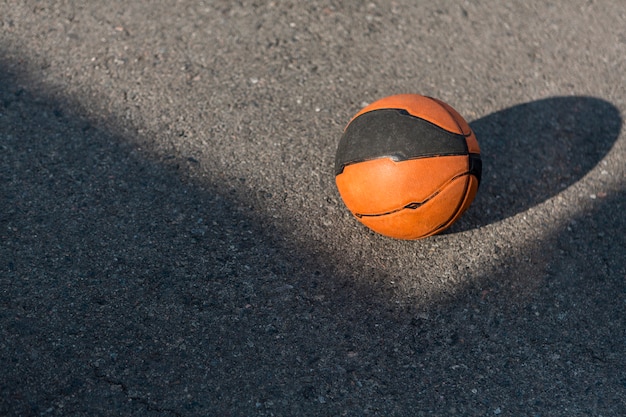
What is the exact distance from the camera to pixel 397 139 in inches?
139

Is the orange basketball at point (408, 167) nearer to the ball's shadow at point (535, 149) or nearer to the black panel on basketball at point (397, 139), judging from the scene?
the black panel on basketball at point (397, 139)

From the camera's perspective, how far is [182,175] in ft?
13.6

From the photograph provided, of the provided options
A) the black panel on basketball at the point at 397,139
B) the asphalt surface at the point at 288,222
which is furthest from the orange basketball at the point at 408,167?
the asphalt surface at the point at 288,222

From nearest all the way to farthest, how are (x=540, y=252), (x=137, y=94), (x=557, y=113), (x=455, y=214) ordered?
1. (x=455, y=214)
2. (x=540, y=252)
3. (x=137, y=94)
4. (x=557, y=113)

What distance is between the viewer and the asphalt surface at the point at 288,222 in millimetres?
3279

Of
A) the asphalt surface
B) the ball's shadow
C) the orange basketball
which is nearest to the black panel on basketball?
the orange basketball

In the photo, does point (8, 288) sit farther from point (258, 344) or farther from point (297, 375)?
point (297, 375)

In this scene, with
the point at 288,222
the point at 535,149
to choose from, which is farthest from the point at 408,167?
the point at 535,149

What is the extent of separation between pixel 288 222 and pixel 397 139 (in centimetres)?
82

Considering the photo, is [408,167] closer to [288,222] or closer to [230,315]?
[288,222]

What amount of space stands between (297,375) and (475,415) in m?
0.82

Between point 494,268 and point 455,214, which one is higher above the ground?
point 455,214

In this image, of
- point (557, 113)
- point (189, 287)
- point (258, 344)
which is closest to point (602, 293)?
point (557, 113)

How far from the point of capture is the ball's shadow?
4301 millimetres
